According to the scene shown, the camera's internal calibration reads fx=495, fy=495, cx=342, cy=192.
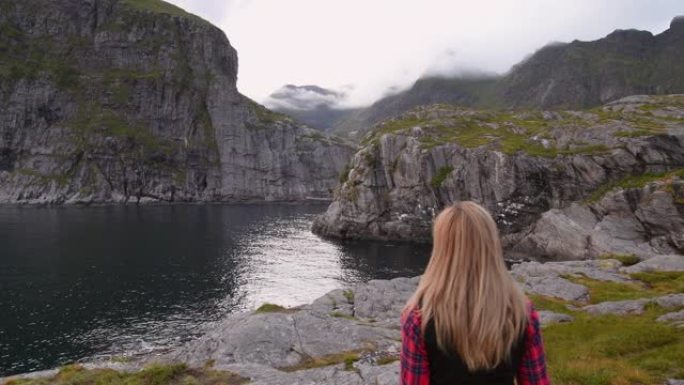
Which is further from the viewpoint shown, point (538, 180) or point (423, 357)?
point (538, 180)

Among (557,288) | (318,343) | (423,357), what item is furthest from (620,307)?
(423,357)

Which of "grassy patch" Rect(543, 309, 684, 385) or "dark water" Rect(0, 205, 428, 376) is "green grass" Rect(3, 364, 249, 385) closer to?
"grassy patch" Rect(543, 309, 684, 385)

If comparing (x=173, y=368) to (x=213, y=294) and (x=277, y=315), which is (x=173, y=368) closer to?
(x=277, y=315)

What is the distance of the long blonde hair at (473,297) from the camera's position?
548cm

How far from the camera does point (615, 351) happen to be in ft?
61.6

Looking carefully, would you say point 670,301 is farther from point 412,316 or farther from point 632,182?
point 632,182

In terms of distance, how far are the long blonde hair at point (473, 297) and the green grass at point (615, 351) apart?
10206mm

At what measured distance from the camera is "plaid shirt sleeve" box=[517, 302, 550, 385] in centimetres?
582

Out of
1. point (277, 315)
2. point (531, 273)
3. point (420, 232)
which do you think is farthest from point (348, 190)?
point (277, 315)

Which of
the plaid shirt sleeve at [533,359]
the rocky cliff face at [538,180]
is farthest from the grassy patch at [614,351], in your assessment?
the rocky cliff face at [538,180]

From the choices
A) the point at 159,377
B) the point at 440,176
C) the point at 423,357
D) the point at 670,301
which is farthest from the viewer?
the point at 440,176

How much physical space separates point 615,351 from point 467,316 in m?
16.7

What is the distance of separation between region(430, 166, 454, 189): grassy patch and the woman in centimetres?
12242

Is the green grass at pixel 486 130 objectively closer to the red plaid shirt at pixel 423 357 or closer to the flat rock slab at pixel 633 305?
the flat rock slab at pixel 633 305
